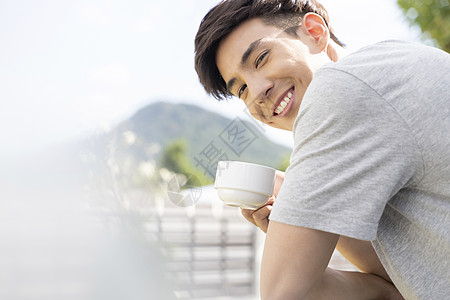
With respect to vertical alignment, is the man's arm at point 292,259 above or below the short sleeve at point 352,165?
below

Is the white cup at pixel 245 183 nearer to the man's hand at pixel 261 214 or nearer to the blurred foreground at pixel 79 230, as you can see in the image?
the man's hand at pixel 261 214

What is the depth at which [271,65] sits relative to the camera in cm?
75

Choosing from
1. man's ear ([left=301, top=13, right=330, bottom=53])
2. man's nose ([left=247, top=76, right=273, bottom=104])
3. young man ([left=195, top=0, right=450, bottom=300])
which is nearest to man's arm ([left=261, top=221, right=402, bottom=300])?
young man ([left=195, top=0, right=450, bottom=300])

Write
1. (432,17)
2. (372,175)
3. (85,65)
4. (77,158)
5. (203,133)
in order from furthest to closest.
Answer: (432,17) → (203,133) → (85,65) → (77,158) → (372,175)

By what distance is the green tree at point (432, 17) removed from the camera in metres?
5.71

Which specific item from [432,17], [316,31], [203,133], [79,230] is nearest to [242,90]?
A: [316,31]

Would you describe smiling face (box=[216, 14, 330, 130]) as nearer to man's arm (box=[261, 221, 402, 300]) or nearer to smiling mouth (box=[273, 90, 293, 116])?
smiling mouth (box=[273, 90, 293, 116])

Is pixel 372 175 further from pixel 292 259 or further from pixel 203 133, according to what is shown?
pixel 203 133

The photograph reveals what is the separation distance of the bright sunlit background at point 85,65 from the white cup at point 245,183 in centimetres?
18

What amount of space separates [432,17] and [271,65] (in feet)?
19.9

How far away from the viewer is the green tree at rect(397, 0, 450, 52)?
5.71m

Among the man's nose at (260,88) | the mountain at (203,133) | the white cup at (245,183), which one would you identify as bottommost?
the mountain at (203,133)

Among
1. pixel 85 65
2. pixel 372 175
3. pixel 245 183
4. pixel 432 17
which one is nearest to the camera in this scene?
pixel 372 175

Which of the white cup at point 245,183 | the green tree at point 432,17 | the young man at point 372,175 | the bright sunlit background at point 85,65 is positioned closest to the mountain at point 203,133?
the bright sunlit background at point 85,65
